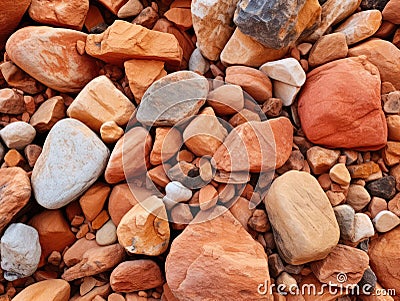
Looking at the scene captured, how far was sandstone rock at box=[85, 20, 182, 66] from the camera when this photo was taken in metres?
1.33

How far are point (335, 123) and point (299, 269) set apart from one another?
489mm

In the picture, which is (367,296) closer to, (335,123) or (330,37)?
(335,123)

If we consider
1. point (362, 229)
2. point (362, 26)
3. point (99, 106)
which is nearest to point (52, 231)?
point (99, 106)

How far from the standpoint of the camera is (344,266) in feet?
3.82

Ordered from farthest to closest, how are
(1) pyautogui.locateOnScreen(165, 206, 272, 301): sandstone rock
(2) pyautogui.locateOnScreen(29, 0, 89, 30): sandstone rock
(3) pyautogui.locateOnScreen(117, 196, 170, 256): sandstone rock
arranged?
1. (2) pyautogui.locateOnScreen(29, 0, 89, 30): sandstone rock
2. (3) pyautogui.locateOnScreen(117, 196, 170, 256): sandstone rock
3. (1) pyautogui.locateOnScreen(165, 206, 272, 301): sandstone rock

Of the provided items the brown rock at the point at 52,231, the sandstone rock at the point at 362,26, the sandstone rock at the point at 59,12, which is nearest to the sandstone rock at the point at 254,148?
the sandstone rock at the point at 362,26

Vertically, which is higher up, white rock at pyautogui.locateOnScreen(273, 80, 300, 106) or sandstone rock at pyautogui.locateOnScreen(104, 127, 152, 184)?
white rock at pyautogui.locateOnScreen(273, 80, 300, 106)

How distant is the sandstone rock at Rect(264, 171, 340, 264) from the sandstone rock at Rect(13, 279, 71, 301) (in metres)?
0.71

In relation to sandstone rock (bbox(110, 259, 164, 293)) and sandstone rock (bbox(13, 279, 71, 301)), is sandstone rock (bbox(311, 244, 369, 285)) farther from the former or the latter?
sandstone rock (bbox(13, 279, 71, 301))

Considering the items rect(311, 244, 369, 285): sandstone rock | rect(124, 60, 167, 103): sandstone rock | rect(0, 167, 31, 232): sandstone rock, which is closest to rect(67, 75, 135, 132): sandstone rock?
rect(124, 60, 167, 103): sandstone rock

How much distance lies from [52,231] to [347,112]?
1.06m

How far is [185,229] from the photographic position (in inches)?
46.3

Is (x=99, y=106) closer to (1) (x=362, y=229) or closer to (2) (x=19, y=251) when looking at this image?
(2) (x=19, y=251)

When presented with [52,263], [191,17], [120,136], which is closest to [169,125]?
[120,136]
